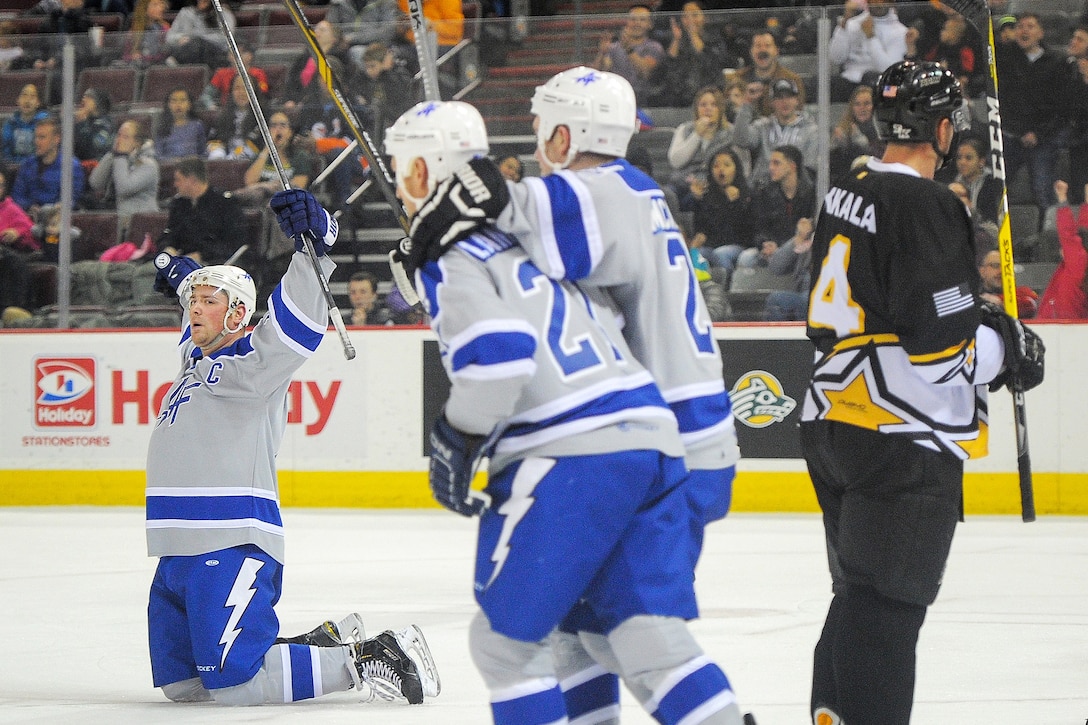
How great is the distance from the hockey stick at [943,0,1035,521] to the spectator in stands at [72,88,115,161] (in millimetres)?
5521

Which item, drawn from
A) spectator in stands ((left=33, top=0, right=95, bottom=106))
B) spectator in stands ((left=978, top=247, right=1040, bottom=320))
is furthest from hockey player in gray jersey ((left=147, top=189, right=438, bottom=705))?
spectator in stands ((left=33, top=0, right=95, bottom=106))

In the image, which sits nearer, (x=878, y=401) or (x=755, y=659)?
(x=878, y=401)

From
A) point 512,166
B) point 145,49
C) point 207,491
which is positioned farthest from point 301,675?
point 145,49

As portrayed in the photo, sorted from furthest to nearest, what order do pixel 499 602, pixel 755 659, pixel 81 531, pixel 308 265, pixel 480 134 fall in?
pixel 81 531
pixel 755 659
pixel 308 265
pixel 480 134
pixel 499 602

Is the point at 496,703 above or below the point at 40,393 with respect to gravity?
above

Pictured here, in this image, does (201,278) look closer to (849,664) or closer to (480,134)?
(480,134)

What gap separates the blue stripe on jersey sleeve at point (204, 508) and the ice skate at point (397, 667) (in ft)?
1.34

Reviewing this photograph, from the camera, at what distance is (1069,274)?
7172 millimetres

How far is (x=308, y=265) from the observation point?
3.52 m

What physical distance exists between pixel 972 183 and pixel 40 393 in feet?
15.6

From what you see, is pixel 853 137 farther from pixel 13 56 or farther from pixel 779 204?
pixel 13 56

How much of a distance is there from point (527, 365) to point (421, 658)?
1.52m

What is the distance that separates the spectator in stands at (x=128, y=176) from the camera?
790cm

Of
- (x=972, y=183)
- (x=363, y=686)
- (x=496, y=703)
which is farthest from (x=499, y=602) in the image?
(x=972, y=183)
